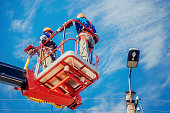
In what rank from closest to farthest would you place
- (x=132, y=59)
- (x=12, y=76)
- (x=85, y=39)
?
(x=132, y=59) < (x=12, y=76) < (x=85, y=39)

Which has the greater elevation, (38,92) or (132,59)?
(132,59)

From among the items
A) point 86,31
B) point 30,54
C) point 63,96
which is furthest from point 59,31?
point 63,96

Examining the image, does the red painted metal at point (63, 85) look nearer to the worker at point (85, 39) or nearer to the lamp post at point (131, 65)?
the worker at point (85, 39)

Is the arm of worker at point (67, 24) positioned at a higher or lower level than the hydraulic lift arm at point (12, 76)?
higher

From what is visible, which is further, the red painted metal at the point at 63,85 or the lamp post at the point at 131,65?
the red painted metal at the point at 63,85

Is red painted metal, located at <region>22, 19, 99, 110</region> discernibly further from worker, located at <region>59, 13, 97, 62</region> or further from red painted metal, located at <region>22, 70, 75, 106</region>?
worker, located at <region>59, 13, 97, 62</region>

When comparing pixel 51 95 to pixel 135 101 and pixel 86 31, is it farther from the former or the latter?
pixel 86 31

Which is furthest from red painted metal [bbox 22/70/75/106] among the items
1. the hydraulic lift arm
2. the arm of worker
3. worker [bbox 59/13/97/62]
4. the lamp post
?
the arm of worker

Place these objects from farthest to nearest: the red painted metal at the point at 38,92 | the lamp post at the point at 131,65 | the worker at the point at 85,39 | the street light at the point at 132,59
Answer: the worker at the point at 85,39 < the red painted metal at the point at 38,92 < the street light at the point at 132,59 < the lamp post at the point at 131,65

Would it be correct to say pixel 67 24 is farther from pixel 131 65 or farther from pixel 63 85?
pixel 131 65

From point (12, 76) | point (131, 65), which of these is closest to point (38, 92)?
point (12, 76)

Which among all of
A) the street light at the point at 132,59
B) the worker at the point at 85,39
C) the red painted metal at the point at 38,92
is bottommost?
the red painted metal at the point at 38,92

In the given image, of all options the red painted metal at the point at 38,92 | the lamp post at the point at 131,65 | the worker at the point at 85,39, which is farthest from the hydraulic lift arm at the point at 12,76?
the lamp post at the point at 131,65

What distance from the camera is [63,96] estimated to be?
10.6 meters
